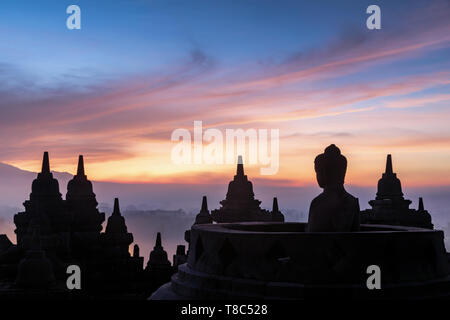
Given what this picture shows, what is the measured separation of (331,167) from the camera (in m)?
8.62

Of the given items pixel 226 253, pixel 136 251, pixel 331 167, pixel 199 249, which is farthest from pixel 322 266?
pixel 136 251

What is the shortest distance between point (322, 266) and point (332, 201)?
1.52 metres

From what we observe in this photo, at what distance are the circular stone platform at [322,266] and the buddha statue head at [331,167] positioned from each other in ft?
4.81

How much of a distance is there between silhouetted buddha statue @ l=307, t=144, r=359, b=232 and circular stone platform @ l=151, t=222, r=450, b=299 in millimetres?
873

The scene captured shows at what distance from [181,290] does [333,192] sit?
284cm

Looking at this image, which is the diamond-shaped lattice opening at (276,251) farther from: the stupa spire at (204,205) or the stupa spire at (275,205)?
the stupa spire at (204,205)

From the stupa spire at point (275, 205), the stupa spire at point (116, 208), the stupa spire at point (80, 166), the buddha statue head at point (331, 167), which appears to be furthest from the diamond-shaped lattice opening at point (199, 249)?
the stupa spire at point (80, 166)

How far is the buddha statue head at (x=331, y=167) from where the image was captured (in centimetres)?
862

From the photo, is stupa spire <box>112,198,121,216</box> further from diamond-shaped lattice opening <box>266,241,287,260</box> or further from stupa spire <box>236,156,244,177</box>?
diamond-shaped lattice opening <box>266,241,287,260</box>

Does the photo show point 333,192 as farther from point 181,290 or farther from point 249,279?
point 181,290

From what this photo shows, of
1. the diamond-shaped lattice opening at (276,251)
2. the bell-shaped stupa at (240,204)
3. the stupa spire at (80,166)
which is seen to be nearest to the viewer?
the diamond-shaped lattice opening at (276,251)

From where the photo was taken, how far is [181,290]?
813 centimetres

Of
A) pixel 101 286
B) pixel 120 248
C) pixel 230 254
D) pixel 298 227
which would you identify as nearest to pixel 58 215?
pixel 120 248

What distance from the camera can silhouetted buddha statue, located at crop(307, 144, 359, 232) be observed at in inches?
323
